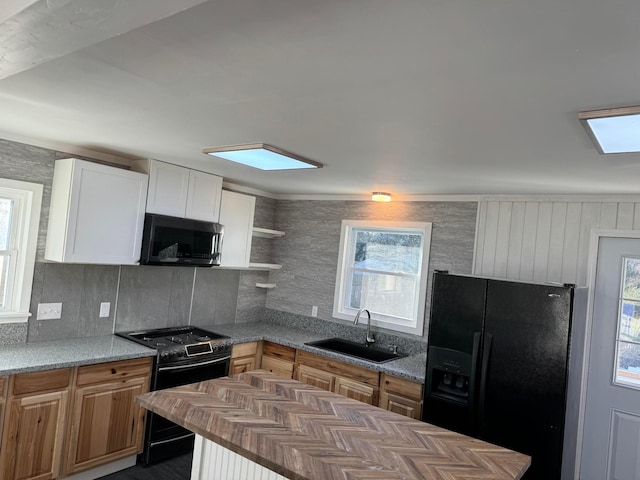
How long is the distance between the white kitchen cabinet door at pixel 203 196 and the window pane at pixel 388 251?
4.66 feet

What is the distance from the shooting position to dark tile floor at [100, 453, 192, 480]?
10.4ft

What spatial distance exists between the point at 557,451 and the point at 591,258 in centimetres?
132

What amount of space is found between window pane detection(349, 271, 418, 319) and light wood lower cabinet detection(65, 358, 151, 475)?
2.02m

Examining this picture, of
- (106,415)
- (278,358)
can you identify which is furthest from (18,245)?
(278,358)

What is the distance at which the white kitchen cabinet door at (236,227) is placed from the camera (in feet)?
13.6

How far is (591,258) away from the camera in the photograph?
314 centimetres

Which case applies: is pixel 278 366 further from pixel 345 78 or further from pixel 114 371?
pixel 345 78

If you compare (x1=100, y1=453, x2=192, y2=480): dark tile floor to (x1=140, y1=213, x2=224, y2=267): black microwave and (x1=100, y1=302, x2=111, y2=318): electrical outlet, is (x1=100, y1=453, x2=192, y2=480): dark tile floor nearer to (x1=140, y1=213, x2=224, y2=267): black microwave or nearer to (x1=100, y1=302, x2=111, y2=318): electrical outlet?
(x1=100, y1=302, x2=111, y2=318): electrical outlet

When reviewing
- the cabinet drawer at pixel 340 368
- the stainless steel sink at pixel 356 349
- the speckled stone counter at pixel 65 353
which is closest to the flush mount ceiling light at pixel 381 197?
the stainless steel sink at pixel 356 349

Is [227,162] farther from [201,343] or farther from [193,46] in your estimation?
[193,46]

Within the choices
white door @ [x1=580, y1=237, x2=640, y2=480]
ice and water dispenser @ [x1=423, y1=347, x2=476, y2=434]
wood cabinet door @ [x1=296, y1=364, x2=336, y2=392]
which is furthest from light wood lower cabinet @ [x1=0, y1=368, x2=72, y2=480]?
white door @ [x1=580, y1=237, x2=640, y2=480]

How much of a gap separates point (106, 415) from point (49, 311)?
33.3 inches

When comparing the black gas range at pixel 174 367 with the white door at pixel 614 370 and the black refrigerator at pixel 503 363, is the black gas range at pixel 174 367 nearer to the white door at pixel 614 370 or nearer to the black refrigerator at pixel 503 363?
the black refrigerator at pixel 503 363

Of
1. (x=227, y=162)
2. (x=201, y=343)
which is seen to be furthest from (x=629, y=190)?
(x=201, y=343)
